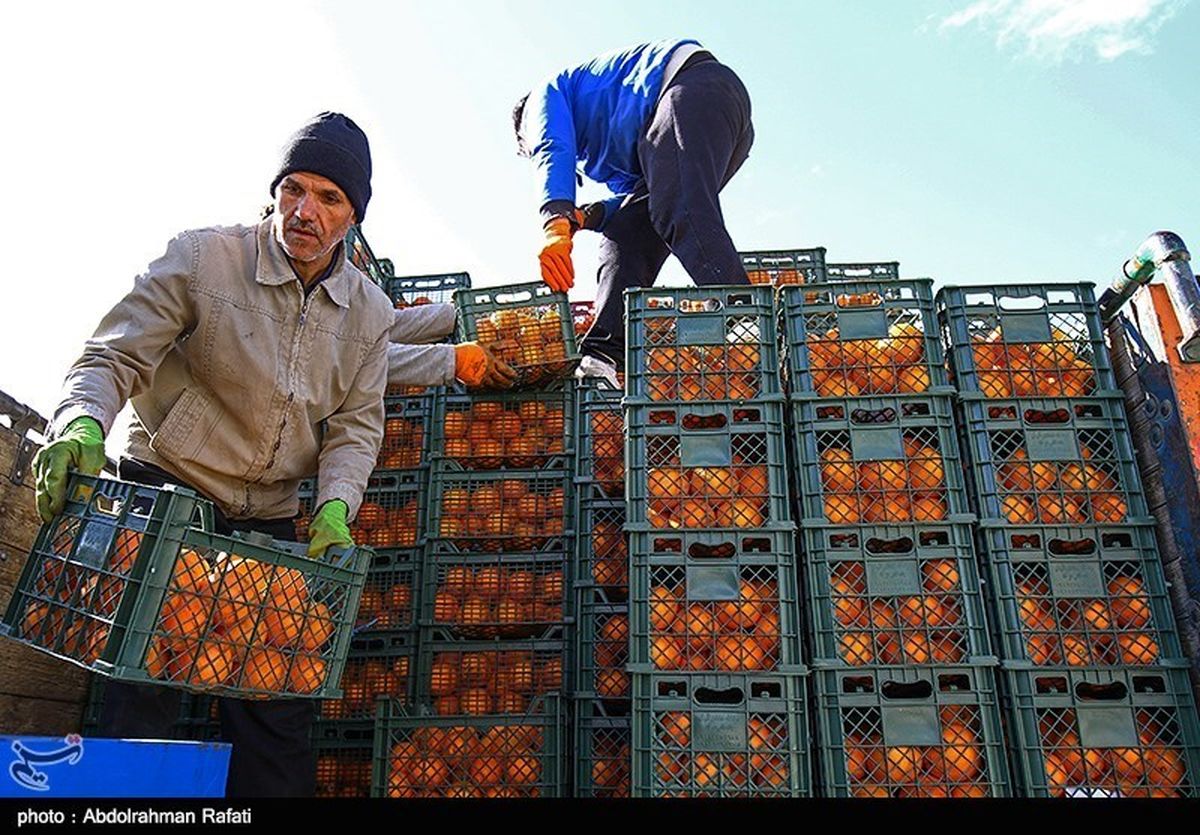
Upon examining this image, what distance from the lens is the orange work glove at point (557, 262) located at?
5.02 m

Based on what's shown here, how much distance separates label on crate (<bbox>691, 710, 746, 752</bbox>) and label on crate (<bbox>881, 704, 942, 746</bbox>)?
20.0 inches

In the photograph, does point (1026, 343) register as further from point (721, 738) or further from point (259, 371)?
point (259, 371)

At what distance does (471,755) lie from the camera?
155 inches

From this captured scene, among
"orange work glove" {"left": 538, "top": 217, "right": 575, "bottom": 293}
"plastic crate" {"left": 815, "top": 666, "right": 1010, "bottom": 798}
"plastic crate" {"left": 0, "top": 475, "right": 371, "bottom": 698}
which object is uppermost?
"orange work glove" {"left": 538, "top": 217, "right": 575, "bottom": 293}

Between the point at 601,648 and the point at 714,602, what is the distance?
3.66 feet

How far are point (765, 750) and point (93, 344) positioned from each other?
2.68 meters

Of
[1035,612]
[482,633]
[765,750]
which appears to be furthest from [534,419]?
[1035,612]

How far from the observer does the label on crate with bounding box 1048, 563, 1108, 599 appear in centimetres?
342

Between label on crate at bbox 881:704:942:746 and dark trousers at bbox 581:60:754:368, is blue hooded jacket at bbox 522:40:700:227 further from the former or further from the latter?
label on crate at bbox 881:704:942:746

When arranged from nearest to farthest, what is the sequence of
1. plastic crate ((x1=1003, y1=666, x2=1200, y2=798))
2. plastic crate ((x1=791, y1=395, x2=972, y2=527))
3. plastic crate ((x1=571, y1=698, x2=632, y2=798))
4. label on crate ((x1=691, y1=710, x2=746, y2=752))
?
1. plastic crate ((x1=1003, y1=666, x2=1200, y2=798))
2. label on crate ((x1=691, y1=710, x2=746, y2=752))
3. plastic crate ((x1=791, y1=395, x2=972, y2=527))
4. plastic crate ((x1=571, y1=698, x2=632, y2=798))

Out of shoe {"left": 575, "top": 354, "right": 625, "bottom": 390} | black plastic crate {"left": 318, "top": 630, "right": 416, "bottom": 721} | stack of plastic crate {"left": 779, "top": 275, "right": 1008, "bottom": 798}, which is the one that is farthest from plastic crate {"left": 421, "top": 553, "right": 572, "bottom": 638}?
stack of plastic crate {"left": 779, "top": 275, "right": 1008, "bottom": 798}

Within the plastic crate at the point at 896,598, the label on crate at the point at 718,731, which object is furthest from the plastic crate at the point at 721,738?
the plastic crate at the point at 896,598

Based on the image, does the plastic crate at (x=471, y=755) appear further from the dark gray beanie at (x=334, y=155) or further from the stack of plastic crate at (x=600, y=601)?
the dark gray beanie at (x=334, y=155)

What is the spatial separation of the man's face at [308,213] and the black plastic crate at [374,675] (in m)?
2.12
